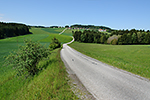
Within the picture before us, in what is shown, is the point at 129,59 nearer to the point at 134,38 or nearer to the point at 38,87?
the point at 38,87

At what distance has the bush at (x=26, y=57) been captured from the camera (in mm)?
11719

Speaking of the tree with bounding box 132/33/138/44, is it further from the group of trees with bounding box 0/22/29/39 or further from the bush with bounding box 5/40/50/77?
the group of trees with bounding box 0/22/29/39

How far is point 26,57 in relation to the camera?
39.9ft

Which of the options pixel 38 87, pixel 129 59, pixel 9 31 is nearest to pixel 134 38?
pixel 129 59

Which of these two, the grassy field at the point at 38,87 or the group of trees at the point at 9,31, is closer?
the grassy field at the point at 38,87

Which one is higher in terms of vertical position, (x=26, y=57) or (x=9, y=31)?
(x=26, y=57)

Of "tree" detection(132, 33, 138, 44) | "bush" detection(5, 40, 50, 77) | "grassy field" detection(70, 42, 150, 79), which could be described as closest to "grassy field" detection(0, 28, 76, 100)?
"bush" detection(5, 40, 50, 77)

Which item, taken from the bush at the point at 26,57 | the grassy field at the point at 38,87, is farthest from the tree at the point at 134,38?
the grassy field at the point at 38,87

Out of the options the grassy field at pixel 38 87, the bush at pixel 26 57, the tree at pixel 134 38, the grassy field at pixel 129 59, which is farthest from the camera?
the tree at pixel 134 38

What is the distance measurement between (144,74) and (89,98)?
6546 mm

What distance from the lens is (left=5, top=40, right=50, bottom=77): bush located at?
1172cm

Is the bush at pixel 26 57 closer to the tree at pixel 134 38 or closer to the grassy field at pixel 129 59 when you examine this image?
the grassy field at pixel 129 59

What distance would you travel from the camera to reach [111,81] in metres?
8.15

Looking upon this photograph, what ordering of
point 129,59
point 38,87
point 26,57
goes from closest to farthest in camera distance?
1. point 38,87
2. point 26,57
3. point 129,59
